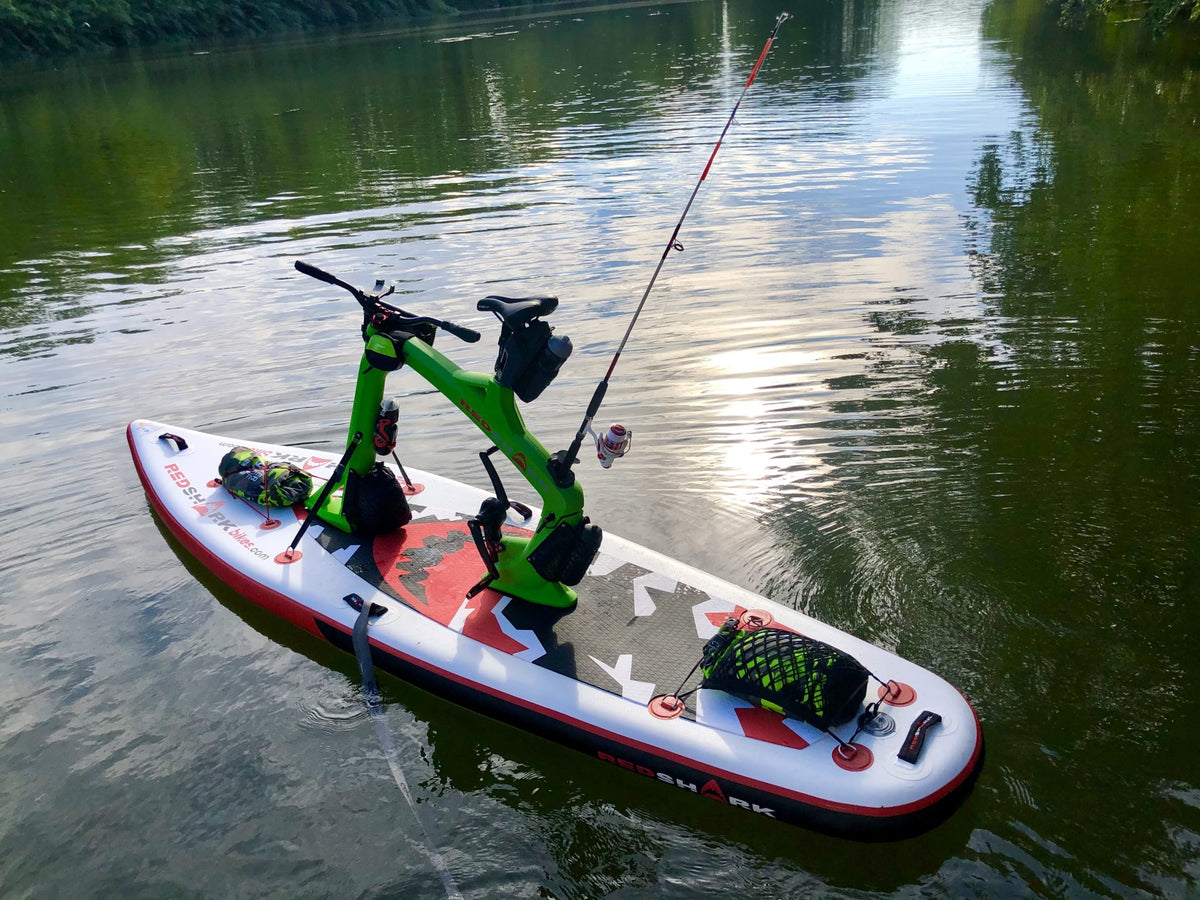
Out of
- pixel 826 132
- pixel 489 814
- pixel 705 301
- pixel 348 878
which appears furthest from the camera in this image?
pixel 826 132

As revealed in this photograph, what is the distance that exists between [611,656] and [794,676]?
119 cm

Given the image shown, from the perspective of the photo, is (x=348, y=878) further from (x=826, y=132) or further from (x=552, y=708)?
(x=826, y=132)

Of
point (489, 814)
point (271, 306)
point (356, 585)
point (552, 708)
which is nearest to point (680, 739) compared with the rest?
point (552, 708)

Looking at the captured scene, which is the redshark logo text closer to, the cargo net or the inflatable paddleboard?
the inflatable paddleboard

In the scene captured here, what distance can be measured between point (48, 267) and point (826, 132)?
54.1 feet

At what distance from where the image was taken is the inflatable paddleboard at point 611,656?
14.2 feet

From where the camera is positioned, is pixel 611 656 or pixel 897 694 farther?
pixel 611 656

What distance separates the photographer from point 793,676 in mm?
4547

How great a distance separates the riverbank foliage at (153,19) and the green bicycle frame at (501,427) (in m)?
52.1

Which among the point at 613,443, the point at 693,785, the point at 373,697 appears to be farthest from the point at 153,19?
the point at 693,785

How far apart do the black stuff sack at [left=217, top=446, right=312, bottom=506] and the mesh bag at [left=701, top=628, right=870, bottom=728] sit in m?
3.94

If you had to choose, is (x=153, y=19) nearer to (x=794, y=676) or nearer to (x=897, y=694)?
(x=794, y=676)

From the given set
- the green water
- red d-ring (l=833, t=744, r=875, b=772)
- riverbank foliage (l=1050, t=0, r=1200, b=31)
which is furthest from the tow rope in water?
riverbank foliage (l=1050, t=0, r=1200, b=31)

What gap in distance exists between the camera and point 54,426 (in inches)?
385
